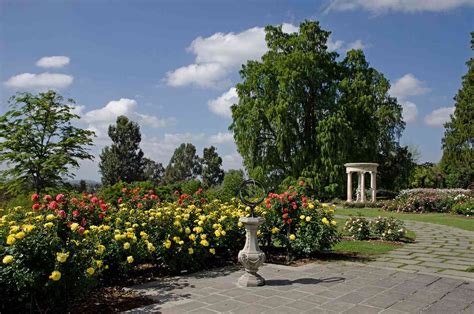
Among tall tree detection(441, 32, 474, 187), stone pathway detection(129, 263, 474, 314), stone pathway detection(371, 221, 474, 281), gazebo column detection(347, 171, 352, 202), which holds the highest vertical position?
tall tree detection(441, 32, 474, 187)

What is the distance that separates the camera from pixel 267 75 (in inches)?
A: 1096

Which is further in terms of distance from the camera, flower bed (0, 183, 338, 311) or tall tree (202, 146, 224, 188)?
tall tree (202, 146, 224, 188)

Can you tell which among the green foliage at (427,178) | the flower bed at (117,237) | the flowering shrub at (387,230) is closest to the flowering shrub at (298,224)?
the flower bed at (117,237)

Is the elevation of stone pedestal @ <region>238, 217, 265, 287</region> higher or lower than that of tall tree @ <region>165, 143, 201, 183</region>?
lower

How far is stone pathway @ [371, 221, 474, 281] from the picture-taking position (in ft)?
21.6

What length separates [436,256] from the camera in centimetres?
779

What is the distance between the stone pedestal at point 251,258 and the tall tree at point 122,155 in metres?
40.8

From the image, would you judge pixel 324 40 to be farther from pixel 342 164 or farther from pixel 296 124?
pixel 342 164

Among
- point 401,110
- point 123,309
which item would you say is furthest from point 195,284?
point 401,110

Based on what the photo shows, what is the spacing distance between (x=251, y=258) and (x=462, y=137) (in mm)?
34120

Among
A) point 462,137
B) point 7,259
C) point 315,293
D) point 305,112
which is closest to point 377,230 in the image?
point 315,293

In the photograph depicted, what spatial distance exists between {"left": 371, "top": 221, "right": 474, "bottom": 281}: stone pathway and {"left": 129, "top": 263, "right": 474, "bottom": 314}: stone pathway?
2.01 feet

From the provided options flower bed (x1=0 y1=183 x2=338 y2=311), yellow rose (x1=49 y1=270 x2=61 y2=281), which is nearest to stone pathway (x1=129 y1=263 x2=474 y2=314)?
flower bed (x1=0 y1=183 x2=338 y2=311)

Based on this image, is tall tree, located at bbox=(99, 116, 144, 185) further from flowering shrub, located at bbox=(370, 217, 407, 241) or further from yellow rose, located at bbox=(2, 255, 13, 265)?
yellow rose, located at bbox=(2, 255, 13, 265)
